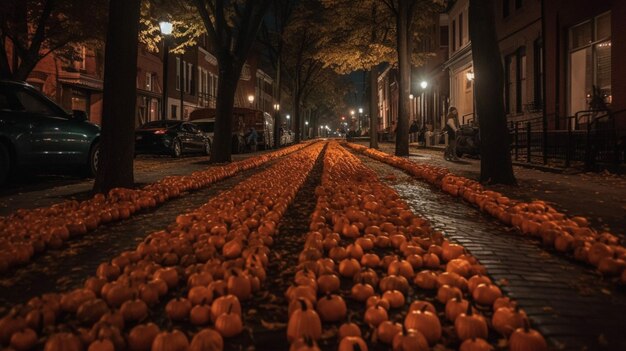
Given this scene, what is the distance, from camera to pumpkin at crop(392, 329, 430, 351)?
7.14ft

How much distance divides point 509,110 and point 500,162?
1617 centimetres

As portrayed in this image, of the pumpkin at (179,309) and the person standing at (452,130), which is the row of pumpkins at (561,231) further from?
the person standing at (452,130)

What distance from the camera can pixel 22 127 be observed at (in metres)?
8.91

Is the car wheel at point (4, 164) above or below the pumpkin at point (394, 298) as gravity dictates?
above

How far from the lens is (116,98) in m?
7.89

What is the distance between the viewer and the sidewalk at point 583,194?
20.5 feet

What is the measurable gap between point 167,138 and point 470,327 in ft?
62.4

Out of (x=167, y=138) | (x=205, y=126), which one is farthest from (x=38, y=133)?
(x=205, y=126)

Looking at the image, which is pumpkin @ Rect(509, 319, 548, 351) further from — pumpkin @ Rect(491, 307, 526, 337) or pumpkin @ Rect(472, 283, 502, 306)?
pumpkin @ Rect(472, 283, 502, 306)

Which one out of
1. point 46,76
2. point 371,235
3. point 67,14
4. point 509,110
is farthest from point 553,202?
point 46,76

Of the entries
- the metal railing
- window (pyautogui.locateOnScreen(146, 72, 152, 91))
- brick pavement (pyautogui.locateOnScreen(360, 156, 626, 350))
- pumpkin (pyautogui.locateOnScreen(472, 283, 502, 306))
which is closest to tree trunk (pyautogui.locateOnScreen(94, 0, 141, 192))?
brick pavement (pyautogui.locateOnScreen(360, 156, 626, 350))

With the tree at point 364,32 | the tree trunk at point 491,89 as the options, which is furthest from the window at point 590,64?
the tree at point 364,32

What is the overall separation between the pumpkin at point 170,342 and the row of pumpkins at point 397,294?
18.6 inches

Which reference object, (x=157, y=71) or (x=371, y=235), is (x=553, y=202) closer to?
(x=371, y=235)
